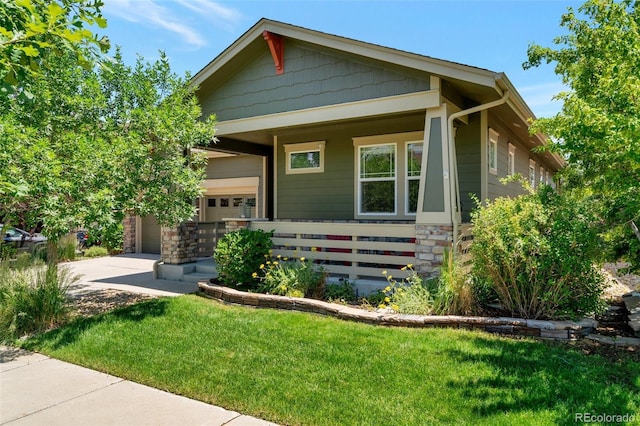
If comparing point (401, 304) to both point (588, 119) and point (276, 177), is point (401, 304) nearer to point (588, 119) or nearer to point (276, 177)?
point (588, 119)

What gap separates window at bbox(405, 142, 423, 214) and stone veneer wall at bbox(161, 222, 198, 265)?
5.30m

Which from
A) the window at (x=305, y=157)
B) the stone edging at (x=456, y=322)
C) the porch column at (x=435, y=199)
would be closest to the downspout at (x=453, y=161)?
the porch column at (x=435, y=199)

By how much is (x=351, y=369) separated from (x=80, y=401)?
8.68ft

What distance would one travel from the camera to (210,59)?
9.45m

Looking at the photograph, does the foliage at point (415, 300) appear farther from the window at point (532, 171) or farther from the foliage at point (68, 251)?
the foliage at point (68, 251)

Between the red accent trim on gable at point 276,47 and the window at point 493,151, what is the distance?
196 inches

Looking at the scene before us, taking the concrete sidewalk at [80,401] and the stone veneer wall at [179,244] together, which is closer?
the concrete sidewalk at [80,401]

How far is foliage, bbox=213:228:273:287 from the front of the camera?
765 cm

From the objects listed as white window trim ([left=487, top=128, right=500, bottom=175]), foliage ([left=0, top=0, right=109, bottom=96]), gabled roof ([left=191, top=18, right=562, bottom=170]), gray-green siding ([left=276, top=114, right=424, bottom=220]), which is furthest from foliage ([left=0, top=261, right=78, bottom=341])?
white window trim ([left=487, top=128, right=500, bottom=175])

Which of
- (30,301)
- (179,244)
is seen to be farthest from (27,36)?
(179,244)

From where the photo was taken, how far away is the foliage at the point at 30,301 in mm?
5984

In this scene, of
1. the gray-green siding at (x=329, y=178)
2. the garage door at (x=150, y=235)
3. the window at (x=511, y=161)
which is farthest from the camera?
the garage door at (x=150, y=235)

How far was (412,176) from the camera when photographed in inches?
369

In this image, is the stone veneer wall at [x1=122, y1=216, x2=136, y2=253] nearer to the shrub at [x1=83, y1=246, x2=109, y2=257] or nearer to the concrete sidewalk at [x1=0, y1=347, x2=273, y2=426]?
the shrub at [x1=83, y1=246, x2=109, y2=257]
